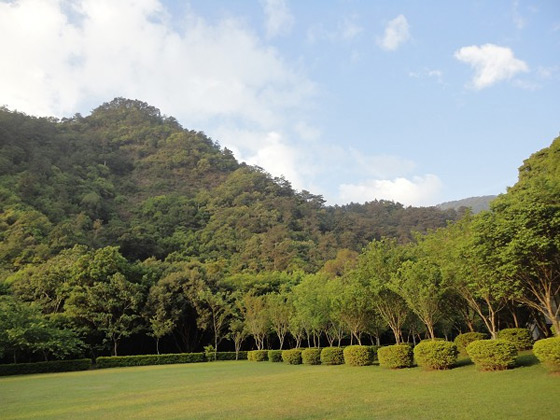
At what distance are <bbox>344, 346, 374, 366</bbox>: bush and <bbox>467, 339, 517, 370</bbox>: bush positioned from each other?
284 inches

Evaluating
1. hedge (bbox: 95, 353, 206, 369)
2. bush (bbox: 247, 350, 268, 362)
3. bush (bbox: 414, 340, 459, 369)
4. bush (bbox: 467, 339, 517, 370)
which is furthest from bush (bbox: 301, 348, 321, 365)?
hedge (bbox: 95, 353, 206, 369)

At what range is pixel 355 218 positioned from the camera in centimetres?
7644

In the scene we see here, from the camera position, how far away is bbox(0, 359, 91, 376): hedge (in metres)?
28.8

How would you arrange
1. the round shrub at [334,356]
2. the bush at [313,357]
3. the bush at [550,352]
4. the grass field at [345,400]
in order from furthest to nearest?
1. the bush at [313,357]
2. the round shrub at [334,356]
3. the bush at [550,352]
4. the grass field at [345,400]

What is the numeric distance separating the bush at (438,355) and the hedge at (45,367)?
2661 cm

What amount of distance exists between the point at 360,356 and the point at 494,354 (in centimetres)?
819

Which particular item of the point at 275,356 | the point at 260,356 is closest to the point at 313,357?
the point at 275,356

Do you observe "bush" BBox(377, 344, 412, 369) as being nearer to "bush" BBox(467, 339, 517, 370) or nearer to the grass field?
the grass field

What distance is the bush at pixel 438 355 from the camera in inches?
571

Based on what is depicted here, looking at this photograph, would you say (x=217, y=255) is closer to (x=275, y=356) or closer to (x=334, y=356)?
(x=275, y=356)

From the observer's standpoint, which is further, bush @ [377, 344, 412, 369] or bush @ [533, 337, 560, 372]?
bush @ [377, 344, 412, 369]

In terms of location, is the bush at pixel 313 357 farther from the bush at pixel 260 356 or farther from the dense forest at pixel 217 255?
the bush at pixel 260 356

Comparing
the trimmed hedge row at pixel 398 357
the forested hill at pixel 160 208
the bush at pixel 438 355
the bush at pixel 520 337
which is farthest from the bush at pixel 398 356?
the forested hill at pixel 160 208

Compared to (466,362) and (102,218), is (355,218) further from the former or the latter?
(466,362)
